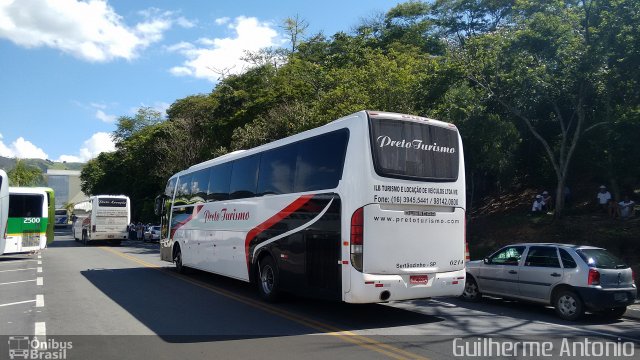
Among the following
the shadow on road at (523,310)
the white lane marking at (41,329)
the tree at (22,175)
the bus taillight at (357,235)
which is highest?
the tree at (22,175)

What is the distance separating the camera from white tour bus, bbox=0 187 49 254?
21781mm

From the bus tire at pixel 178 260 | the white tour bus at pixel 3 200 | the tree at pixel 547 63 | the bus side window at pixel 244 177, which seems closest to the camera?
the bus side window at pixel 244 177

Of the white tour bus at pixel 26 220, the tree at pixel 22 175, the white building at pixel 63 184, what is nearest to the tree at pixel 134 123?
the tree at pixel 22 175

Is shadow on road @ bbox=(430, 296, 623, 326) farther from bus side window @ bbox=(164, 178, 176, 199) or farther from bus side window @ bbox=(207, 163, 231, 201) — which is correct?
bus side window @ bbox=(164, 178, 176, 199)

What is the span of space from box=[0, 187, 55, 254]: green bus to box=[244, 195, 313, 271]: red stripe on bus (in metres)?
14.5

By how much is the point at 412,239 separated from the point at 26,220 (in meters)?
19.1

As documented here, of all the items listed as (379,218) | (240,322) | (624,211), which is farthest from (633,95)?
(240,322)

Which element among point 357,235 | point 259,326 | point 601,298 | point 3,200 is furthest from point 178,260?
point 601,298

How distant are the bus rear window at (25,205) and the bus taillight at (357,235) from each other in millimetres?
18715

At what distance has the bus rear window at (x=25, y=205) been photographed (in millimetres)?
22055

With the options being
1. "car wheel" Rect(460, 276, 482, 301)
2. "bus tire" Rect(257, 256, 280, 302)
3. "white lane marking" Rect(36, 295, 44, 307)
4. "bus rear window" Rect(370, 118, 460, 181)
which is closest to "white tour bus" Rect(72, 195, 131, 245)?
"white lane marking" Rect(36, 295, 44, 307)

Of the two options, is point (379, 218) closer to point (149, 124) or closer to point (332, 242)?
point (332, 242)

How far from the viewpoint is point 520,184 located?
30.1m

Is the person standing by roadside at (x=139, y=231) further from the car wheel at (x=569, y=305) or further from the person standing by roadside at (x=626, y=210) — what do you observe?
the car wheel at (x=569, y=305)
